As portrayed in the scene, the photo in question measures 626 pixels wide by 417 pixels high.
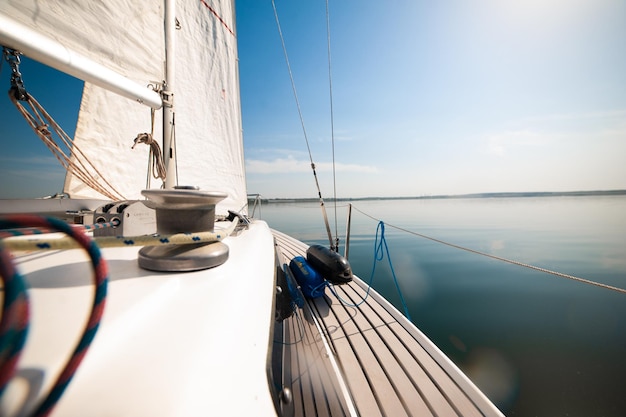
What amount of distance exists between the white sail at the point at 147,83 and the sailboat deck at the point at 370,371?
2960mm

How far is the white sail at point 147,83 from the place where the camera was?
2184mm

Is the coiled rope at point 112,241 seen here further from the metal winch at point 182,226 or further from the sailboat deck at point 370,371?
the sailboat deck at point 370,371

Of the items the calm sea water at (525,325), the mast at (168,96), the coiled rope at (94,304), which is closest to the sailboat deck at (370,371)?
the coiled rope at (94,304)

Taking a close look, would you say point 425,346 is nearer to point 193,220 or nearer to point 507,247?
point 193,220

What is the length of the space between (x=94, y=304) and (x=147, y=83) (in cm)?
372

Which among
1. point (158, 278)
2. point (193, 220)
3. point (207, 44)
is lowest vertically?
point (158, 278)

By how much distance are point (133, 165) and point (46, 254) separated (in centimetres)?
266

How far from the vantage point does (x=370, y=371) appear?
72.2 inches

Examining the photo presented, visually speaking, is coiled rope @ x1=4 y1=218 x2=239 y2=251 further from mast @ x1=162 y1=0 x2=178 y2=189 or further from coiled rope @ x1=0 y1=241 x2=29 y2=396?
mast @ x1=162 y1=0 x2=178 y2=189

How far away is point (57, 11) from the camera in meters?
1.96

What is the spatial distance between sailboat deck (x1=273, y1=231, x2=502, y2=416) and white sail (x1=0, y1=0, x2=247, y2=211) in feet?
9.71

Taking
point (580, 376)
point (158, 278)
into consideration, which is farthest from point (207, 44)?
point (580, 376)

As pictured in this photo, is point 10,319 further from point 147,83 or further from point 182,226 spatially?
point 147,83

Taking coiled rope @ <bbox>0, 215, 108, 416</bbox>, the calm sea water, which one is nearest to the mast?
coiled rope @ <bbox>0, 215, 108, 416</bbox>
